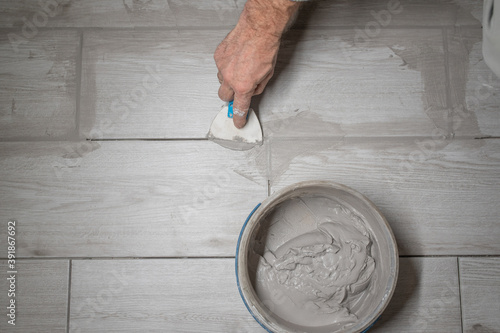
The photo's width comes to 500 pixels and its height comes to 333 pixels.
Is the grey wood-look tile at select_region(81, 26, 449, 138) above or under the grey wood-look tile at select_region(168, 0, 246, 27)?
under

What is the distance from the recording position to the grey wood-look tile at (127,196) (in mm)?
922

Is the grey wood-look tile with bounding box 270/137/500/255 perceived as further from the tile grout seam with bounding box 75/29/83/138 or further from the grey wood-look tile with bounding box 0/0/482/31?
the tile grout seam with bounding box 75/29/83/138

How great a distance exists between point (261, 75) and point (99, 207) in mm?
470

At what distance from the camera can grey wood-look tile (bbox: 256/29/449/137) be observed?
952mm

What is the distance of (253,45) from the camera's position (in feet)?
2.50

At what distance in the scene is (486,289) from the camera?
0.92m

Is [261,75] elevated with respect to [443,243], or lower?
elevated

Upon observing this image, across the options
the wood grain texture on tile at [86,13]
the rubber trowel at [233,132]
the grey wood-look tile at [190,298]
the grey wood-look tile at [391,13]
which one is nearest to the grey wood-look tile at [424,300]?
the grey wood-look tile at [190,298]

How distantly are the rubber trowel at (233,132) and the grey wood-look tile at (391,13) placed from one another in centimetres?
28

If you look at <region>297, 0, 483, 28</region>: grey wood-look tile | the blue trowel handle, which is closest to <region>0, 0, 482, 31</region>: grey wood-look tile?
<region>297, 0, 483, 28</region>: grey wood-look tile

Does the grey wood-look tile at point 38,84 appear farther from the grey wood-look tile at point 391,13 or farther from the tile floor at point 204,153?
the grey wood-look tile at point 391,13

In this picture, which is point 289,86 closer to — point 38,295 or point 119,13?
point 119,13

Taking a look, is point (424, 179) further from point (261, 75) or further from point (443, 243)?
point (261, 75)

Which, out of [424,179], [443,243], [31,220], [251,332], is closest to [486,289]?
[443,243]
